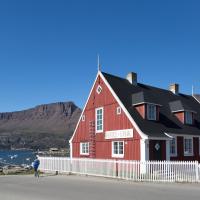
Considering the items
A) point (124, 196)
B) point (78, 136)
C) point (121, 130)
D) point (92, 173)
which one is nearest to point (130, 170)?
point (92, 173)

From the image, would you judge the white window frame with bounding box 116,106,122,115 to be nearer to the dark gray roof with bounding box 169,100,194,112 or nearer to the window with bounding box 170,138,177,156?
the window with bounding box 170,138,177,156

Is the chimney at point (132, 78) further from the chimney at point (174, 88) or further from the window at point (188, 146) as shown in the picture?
the window at point (188, 146)

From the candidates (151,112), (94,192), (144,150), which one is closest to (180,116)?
(151,112)

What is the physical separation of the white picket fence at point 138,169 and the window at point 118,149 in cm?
371

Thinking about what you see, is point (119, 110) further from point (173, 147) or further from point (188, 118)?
point (188, 118)

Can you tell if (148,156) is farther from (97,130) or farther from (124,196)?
(124,196)

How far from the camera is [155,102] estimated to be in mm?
33125

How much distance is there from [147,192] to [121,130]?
12524 mm

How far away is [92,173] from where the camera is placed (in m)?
→ 27.7

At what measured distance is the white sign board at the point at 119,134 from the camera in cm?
2983

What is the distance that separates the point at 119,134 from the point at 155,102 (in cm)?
459

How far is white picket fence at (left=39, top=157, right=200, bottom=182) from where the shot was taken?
76.2 feet

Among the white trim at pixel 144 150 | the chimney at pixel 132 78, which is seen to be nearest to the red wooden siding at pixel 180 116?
the chimney at pixel 132 78

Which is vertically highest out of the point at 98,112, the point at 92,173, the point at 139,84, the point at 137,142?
the point at 139,84
